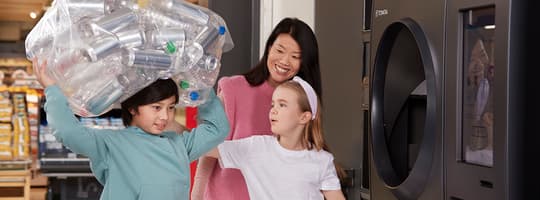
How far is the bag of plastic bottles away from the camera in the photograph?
6.90ft

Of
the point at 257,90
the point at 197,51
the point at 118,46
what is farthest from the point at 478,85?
the point at 257,90

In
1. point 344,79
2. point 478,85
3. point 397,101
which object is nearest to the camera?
point 478,85

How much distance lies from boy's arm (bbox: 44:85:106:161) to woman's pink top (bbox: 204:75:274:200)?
77 cm

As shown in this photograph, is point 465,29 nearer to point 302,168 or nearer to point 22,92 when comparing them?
point 302,168

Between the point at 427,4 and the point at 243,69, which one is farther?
the point at 243,69

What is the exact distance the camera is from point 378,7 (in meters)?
2.52

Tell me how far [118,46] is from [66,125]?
27cm

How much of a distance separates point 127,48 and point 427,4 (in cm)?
75

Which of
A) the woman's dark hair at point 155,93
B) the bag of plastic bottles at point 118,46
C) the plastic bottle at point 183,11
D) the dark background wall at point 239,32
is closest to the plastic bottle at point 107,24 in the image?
the bag of plastic bottles at point 118,46

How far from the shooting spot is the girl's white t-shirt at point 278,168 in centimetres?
267

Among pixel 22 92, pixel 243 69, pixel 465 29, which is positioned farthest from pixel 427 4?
pixel 22 92

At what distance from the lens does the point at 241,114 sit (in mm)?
3029

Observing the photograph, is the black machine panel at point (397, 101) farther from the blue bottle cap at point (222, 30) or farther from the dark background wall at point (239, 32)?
the dark background wall at point (239, 32)

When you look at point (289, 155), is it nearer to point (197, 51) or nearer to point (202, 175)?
point (202, 175)
